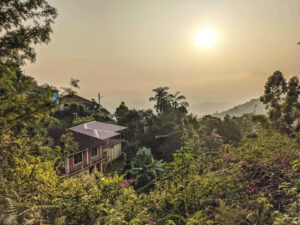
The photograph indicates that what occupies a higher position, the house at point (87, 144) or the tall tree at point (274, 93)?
the tall tree at point (274, 93)

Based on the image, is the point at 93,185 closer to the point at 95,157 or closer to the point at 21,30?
the point at 21,30

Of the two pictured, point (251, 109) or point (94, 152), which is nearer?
point (94, 152)

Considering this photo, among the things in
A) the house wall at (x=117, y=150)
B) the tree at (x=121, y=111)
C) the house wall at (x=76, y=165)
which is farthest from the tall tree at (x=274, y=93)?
the house wall at (x=76, y=165)

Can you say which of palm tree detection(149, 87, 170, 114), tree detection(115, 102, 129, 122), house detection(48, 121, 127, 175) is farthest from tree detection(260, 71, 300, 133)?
tree detection(115, 102, 129, 122)

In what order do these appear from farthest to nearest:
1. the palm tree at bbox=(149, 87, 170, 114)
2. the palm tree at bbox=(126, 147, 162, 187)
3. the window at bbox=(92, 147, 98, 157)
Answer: the palm tree at bbox=(149, 87, 170, 114) → the window at bbox=(92, 147, 98, 157) → the palm tree at bbox=(126, 147, 162, 187)

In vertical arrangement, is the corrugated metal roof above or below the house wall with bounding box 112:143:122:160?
above

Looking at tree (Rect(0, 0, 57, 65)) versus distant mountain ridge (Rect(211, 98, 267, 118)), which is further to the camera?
distant mountain ridge (Rect(211, 98, 267, 118))

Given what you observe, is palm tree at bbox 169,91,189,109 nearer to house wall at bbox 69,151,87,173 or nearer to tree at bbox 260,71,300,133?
tree at bbox 260,71,300,133

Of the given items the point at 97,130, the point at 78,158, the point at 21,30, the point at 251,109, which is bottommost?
the point at 78,158

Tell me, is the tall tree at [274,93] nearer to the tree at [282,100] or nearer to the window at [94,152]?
the tree at [282,100]

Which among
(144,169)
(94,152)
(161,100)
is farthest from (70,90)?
(161,100)

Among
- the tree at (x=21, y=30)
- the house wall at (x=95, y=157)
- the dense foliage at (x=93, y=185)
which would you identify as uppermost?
the tree at (x=21, y=30)

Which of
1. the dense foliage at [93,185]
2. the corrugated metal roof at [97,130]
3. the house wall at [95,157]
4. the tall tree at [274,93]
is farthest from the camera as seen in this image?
the corrugated metal roof at [97,130]

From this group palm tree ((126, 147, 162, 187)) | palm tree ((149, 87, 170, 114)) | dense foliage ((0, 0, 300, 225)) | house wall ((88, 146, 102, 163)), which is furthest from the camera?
palm tree ((149, 87, 170, 114))
